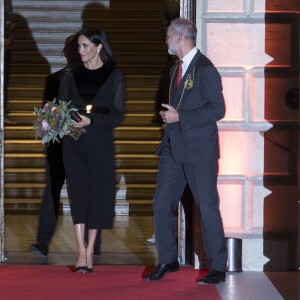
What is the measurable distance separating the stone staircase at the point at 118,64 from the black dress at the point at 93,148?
11.9 ft

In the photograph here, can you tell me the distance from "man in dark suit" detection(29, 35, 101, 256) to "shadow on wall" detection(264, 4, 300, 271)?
1.53 meters

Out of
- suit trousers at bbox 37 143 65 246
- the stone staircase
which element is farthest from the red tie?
the stone staircase

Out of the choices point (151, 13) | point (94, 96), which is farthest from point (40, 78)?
point (94, 96)

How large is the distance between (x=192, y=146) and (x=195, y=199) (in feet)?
1.24

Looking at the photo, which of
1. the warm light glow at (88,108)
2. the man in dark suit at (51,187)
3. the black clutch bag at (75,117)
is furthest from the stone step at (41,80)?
the black clutch bag at (75,117)

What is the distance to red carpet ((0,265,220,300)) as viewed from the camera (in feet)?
22.0

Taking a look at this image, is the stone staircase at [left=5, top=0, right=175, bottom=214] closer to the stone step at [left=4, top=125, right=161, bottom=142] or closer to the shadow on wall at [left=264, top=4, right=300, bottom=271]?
the stone step at [left=4, top=125, right=161, bottom=142]

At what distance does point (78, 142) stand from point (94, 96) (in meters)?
0.35

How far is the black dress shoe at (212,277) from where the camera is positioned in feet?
23.2

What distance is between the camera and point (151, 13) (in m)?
16.0

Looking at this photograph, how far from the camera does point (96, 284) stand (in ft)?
23.2

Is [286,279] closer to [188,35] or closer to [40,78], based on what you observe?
[188,35]

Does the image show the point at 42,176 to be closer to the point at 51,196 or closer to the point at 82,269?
the point at 51,196

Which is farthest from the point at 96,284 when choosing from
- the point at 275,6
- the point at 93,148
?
the point at 275,6
